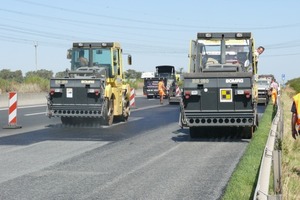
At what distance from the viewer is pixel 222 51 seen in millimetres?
16469

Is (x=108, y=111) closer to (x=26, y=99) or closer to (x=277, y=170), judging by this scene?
(x=277, y=170)

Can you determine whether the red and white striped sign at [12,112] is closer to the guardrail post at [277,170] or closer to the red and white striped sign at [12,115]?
the red and white striped sign at [12,115]

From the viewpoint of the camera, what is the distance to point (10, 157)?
36.4 feet

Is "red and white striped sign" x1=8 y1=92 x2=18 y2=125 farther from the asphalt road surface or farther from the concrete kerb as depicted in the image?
the concrete kerb

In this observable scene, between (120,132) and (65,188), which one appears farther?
(120,132)

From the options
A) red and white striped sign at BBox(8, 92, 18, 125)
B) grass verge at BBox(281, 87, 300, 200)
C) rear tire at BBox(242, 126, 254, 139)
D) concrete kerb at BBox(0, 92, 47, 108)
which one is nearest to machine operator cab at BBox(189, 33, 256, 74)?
rear tire at BBox(242, 126, 254, 139)

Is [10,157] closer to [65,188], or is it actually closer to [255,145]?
[65,188]

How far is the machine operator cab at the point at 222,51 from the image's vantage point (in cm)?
1636

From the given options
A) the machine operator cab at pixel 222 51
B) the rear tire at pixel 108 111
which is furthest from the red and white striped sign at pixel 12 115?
the machine operator cab at pixel 222 51

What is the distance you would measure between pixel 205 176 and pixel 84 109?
9.78m

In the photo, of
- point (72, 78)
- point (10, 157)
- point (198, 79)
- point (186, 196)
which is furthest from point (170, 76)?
point (186, 196)

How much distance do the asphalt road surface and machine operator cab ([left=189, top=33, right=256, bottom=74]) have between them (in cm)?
220

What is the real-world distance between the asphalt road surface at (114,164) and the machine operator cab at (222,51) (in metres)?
2.20

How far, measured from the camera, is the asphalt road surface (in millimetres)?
7863
